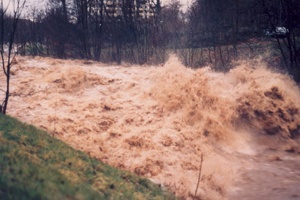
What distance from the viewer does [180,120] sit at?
1166cm

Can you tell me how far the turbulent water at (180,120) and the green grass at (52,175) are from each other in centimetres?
206

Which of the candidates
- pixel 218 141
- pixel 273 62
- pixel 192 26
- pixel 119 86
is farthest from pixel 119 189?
pixel 192 26

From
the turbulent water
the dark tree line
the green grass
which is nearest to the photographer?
the green grass

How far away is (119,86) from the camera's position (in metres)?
13.8

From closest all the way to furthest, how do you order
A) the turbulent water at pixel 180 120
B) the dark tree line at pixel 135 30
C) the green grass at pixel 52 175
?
the green grass at pixel 52 175
the turbulent water at pixel 180 120
the dark tree line at pixel 135 30

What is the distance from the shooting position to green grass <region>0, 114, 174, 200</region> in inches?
143

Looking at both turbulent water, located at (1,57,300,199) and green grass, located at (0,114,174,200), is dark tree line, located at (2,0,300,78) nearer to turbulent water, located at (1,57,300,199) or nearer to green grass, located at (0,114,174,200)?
turbulent water, located at (1,57,300,199)

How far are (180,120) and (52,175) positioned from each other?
7762mm

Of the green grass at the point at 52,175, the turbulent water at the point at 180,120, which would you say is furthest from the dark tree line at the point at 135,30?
the green grass at the point at 52,175

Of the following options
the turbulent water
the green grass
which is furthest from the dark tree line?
the green grass

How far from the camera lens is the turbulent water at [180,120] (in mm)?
8709

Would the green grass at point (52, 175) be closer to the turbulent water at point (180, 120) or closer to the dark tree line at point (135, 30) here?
the turbulent water at point (180, 120)

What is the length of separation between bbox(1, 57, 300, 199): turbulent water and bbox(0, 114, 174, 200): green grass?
206cm

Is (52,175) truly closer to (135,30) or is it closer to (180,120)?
(180,120)
